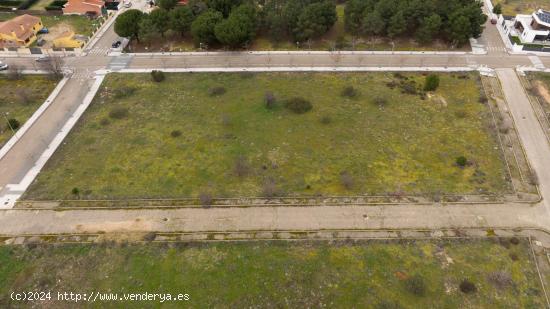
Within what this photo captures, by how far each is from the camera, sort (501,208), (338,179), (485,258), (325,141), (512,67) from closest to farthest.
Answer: (485,258)
(501,208)
(338,179)
(325,141)
(512,67)

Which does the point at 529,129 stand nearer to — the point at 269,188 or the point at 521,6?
the point at 269,188

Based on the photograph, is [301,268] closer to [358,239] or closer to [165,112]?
[358,239]

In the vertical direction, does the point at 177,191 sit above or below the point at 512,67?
below

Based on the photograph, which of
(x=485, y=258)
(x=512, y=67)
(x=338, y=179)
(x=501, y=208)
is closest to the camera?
(x=485, y=258)

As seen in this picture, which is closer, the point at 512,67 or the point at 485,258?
the point at 485,258

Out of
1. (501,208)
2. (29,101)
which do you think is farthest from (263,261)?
(29,101)

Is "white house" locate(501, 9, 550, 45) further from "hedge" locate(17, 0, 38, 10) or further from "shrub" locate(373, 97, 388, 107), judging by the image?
"hedge" locate(17, 0, 38, 10)

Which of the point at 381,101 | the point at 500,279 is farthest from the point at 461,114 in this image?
the point at 500,279
